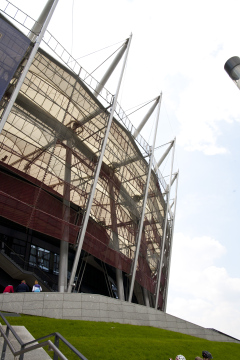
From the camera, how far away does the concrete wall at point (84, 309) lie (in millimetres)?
13453

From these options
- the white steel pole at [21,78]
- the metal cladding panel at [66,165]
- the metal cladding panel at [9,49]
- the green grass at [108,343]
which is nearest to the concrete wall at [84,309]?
the green grass at [108,343]

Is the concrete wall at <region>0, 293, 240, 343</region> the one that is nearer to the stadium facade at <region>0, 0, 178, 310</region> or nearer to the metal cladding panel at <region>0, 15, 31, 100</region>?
the stadium facade at <region>0, 0, 178, 310</region>

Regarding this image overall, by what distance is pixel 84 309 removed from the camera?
1557 centimetres

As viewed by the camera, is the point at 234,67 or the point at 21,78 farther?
the point at 21,78

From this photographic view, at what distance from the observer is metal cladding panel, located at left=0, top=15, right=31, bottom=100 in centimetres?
1742

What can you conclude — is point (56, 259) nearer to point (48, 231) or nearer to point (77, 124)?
point (48, 231)

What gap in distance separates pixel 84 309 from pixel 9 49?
1449 centimetres

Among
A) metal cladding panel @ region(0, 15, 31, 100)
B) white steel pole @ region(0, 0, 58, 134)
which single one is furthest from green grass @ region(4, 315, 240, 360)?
metal cladding panel @ region(0, 15, 31, 100)

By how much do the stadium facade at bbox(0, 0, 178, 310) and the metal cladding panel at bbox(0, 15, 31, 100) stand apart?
56mm

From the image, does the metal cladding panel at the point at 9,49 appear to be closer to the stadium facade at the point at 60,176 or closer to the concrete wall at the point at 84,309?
the stadium facade at the point at 60,176

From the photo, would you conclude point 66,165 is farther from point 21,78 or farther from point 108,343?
point 108,343

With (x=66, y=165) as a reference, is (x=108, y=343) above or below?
below

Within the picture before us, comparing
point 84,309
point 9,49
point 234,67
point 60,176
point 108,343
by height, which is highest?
point 9,49

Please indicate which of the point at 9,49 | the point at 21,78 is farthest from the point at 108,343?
the point at 9,49
